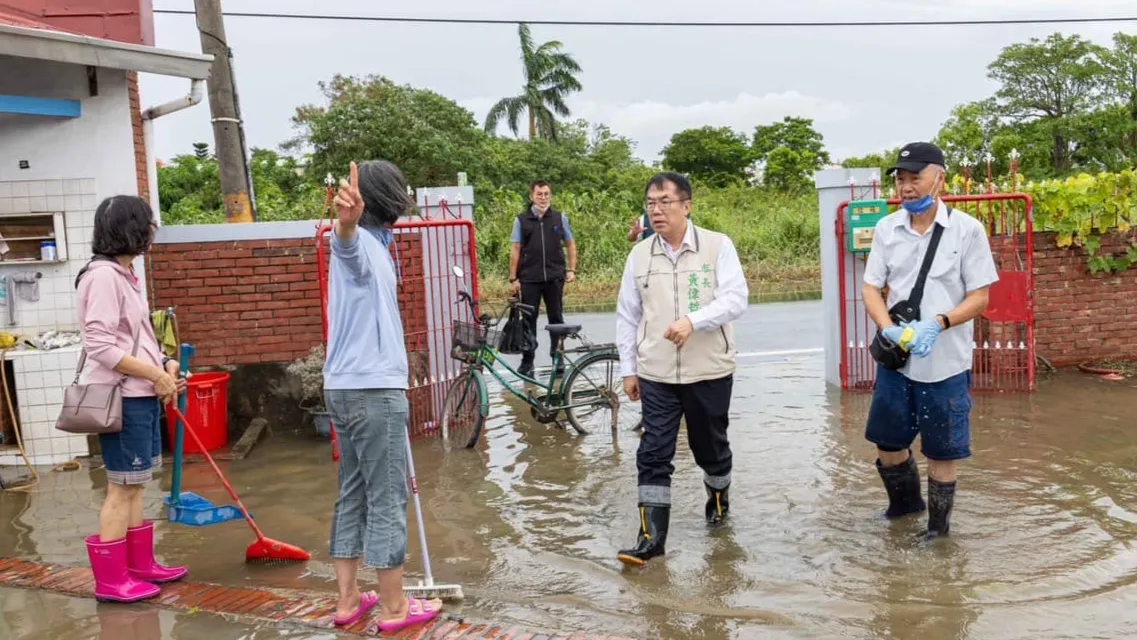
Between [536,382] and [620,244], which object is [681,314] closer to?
[536,382]

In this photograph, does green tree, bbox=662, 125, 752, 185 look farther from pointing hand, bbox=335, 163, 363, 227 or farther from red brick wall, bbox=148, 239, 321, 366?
pointing hand, bbox=335, 163, 363, 227

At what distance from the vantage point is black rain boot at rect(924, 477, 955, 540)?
503 cm

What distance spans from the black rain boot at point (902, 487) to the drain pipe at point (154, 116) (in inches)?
245

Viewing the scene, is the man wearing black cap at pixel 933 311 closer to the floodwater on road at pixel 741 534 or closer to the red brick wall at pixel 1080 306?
the floodwater on road at pixel 741 534

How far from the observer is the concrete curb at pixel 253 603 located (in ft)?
13.4

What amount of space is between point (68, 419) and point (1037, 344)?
8.38 m

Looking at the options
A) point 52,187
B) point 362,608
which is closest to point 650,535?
point 362,608

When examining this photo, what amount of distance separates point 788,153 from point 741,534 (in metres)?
39.8

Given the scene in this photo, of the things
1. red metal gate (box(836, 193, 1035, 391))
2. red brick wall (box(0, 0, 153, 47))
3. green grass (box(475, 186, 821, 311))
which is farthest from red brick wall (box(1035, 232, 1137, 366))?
green grass (box(475, 186, 821, 311))

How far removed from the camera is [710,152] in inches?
1832

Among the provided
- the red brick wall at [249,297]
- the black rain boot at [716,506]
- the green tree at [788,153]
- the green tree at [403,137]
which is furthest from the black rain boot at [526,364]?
the green tree at [788,153]

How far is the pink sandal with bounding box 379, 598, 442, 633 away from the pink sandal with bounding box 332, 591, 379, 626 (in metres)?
0.18

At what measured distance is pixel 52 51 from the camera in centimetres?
728

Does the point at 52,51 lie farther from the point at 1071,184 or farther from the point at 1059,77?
the point at 1059,77
